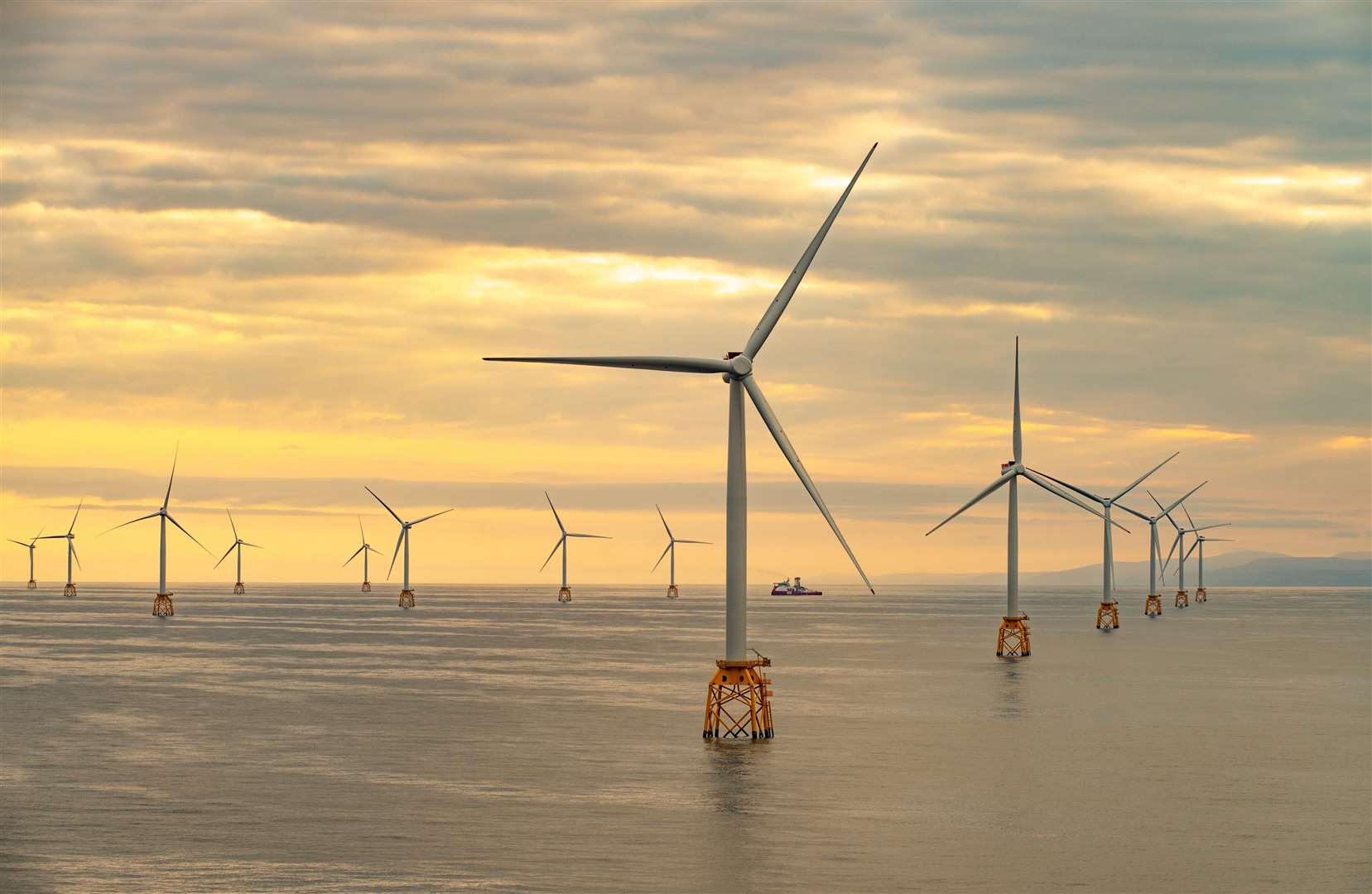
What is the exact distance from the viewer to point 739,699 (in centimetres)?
8969

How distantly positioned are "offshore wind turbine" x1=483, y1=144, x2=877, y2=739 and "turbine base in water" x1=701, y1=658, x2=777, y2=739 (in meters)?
0.06

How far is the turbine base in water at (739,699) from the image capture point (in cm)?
8294

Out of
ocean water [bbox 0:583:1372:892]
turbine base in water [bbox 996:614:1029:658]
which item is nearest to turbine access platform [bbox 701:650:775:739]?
ocean water [bbox 0:583:1372:892]

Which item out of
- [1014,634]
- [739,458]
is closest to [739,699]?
[739,458]

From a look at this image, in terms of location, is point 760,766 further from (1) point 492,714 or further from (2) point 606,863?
(1) point 492,714

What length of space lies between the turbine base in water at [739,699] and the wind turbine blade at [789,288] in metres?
16.5

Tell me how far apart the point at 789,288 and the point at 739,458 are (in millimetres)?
11408

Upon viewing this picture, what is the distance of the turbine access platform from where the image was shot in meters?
82.9

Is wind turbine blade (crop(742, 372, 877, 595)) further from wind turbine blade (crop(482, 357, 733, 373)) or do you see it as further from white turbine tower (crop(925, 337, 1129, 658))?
white turbine tower (crop(925, 337, 1129, 658))

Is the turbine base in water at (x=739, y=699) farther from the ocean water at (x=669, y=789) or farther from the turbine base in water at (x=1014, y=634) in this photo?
the turbine base in water at (x=1014, y=634)

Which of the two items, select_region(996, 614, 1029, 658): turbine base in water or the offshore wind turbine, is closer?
the offshore wind turbine

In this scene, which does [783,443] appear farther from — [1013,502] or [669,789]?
[1013,502]

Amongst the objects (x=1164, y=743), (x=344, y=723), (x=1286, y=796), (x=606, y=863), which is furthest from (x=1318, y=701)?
(x=606, y=863)

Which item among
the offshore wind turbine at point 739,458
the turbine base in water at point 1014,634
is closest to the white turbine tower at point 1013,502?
the turbine base in water at point 1014,634
